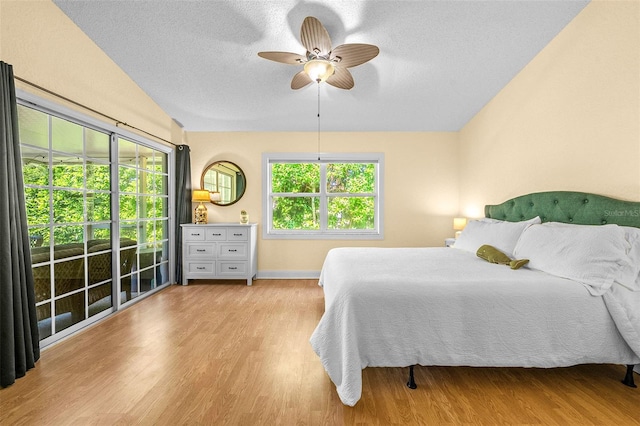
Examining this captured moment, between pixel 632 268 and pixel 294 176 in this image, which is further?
pixel 294 176

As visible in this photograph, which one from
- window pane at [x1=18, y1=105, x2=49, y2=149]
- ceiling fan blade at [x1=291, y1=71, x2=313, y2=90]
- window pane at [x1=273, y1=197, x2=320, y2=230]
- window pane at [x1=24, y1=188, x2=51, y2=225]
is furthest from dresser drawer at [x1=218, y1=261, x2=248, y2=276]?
ceiling fan blade at [x1=291, y1=71, x2=313, y2=90]

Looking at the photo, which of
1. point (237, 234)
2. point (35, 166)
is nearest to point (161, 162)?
point (237, 234)

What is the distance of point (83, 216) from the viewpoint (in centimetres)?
285

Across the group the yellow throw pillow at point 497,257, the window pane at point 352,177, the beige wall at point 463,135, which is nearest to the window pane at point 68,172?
Answer: the beige wall at point 463,135

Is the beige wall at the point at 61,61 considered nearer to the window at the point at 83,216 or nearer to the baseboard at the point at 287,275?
the window at the point at 83,216

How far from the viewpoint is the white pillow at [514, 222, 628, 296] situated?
5.99 feet

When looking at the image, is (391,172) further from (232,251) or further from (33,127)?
(33,127)

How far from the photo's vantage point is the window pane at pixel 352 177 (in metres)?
4.83

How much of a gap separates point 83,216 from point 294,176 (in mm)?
2781

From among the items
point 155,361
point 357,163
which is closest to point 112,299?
point 155,361

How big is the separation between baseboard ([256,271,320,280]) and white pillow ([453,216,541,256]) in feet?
7.19

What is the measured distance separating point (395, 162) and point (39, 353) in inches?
175

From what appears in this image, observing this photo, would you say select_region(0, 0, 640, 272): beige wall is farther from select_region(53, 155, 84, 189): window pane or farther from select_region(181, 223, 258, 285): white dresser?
select_region(53, 155, 84, 189): window pane

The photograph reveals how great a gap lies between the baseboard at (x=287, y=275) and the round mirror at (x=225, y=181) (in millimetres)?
1228
